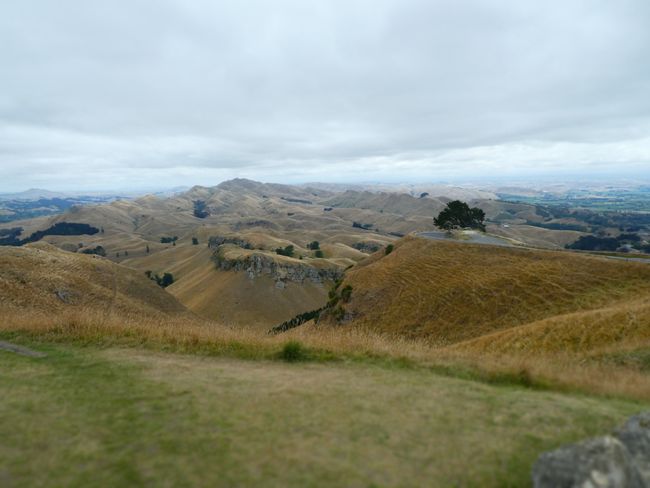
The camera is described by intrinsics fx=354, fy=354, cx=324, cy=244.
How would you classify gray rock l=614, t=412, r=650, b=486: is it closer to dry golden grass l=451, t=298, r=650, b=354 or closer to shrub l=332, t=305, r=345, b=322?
dry golden grass l=451, t=298, r=650, b=354

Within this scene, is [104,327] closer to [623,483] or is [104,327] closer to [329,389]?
[329,389]

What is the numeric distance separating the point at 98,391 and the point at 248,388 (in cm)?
423

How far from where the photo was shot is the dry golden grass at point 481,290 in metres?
31.5

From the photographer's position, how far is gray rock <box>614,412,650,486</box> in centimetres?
594

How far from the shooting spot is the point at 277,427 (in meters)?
7.56

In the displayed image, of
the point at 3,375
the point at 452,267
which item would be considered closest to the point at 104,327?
the point at 3,375

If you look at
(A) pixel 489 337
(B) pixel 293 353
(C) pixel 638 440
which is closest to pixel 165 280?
(A) pixel 489 337

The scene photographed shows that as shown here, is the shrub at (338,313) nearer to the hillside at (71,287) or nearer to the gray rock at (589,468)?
the hillside at (71,287)

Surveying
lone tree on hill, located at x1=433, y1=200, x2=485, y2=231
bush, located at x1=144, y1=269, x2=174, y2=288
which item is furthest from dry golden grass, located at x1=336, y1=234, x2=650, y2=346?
A: bush, located at x1=144, y1=269, x2=174, y2=288

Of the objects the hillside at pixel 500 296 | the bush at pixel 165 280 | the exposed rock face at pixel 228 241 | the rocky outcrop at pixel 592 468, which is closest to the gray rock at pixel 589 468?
the rocky outcrop at pixel 592 468

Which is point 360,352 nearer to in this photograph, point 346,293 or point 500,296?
point 500,296

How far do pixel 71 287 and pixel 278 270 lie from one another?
282ft

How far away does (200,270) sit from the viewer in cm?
15950

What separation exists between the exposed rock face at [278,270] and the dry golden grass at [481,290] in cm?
8337
